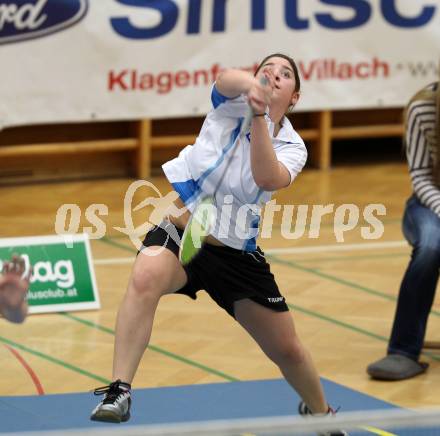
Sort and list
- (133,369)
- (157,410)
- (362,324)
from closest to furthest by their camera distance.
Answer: (133,369) < (157,410) < (362,324)

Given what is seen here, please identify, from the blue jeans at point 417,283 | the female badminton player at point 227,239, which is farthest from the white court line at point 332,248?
the female badminton player at point 227,239

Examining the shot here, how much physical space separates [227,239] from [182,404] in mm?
1283

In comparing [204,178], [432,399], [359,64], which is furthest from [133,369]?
[359,64]

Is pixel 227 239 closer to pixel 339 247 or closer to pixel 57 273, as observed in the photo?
pixel 57 273

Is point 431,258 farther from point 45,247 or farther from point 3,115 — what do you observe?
point 3,115

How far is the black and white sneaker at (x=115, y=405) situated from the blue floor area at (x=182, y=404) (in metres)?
0.87

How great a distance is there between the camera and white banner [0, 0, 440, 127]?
9836mm

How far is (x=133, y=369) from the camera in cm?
464

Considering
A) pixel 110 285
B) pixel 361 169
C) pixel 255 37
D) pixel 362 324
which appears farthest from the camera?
pixel 361 169

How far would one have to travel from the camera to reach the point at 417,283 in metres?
6.25

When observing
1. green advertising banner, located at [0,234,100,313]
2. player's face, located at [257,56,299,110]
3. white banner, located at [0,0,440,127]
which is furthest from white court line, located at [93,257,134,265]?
player's face, located at [257,56,299,110]

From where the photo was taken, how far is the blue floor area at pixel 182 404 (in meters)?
5.58

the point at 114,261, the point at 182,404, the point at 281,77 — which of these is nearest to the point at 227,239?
the point at 281,77

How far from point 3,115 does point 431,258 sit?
4.63 meters
